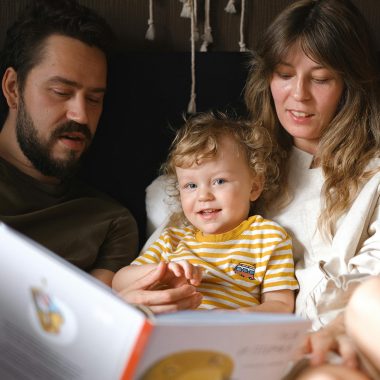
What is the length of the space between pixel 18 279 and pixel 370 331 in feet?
1.96

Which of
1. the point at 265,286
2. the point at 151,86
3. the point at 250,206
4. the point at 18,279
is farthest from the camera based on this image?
the point at 151,86

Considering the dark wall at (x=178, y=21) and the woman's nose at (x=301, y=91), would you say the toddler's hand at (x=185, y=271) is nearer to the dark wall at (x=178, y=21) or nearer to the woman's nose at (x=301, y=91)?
the woman's nose at (x=301, y=91)

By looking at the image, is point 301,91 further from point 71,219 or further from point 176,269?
point 71,219

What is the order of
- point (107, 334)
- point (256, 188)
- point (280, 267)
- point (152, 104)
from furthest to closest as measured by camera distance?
1. point (152, 104)
2. point (256, 188)
3. point (280, 267)
4. point (107, 334)

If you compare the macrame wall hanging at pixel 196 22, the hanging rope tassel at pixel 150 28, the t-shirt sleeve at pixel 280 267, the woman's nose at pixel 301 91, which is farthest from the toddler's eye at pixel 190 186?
the hanging rope tassel at pixel 150 28

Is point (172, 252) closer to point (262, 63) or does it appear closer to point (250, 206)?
point (250, 206)

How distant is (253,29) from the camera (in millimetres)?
1941

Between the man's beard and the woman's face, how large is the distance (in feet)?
1.95

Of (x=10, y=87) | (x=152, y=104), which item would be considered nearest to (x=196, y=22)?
(x=152, y=104)

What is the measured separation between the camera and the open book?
0.81 metres

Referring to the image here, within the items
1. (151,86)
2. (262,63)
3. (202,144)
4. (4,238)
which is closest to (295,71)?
(262,63)

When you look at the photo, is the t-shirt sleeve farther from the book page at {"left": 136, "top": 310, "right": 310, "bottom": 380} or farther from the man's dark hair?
the man's dark hair

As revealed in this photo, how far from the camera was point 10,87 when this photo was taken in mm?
1795

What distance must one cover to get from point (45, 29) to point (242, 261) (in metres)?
0.92
